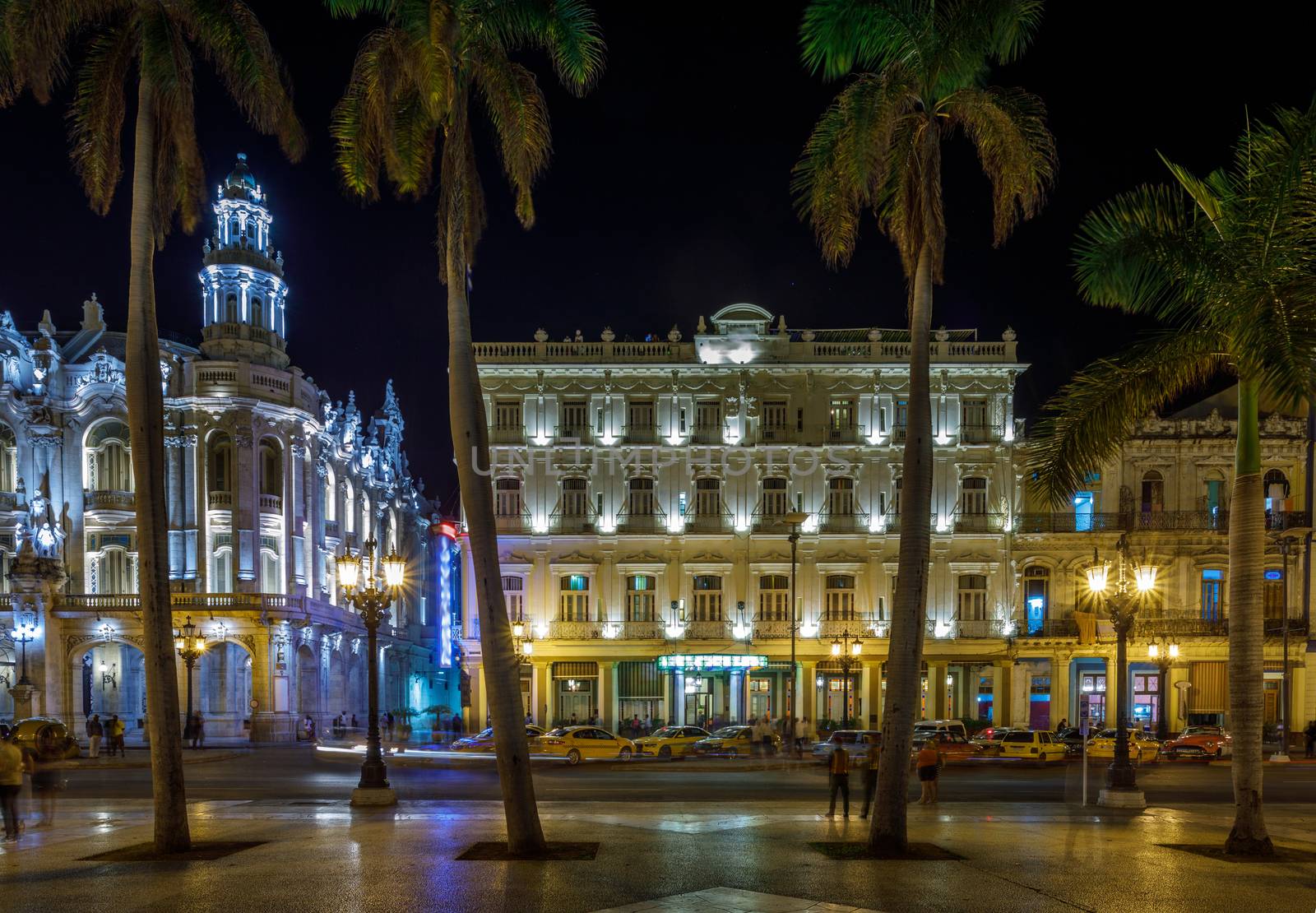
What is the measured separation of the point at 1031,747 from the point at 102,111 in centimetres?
3290

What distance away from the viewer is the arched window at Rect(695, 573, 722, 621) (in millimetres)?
49000

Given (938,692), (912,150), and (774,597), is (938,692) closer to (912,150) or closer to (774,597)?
(774,597)

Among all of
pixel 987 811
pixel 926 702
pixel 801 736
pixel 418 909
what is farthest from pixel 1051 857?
pixel 926 702

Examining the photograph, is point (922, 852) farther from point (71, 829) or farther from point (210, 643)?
point (210, 643)

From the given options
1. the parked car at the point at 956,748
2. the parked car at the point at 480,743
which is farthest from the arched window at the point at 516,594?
the parked car at the point at 956,748

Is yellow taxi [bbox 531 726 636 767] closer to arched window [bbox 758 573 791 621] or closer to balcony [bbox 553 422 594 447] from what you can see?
arched window [bbox 758 573 791 621]

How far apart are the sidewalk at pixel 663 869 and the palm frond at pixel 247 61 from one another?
425 inches

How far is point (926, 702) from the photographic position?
49.0m

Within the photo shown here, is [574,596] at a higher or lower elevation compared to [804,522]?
lower

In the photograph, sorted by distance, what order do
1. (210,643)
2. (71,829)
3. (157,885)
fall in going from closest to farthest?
(157,885) < (71,829) < (210,643)

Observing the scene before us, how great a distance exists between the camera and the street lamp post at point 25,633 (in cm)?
4738

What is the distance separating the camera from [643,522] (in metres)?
48.8

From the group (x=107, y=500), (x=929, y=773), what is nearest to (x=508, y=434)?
(x=107, y=500)

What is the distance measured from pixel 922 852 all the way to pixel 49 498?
152ft
